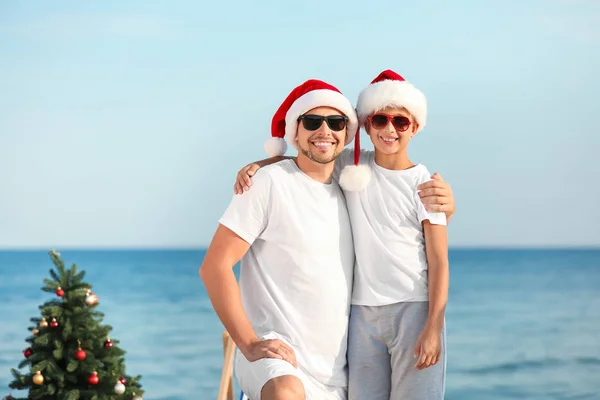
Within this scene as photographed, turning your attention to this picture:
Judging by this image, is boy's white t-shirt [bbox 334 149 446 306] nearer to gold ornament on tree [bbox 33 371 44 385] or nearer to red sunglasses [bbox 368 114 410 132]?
red sunglasses [bbox 368 114 410 132]

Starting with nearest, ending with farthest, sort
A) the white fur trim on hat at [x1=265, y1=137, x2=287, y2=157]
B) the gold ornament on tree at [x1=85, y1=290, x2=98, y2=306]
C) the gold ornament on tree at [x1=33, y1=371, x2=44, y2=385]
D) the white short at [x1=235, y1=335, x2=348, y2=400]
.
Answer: the white short at [x1=235, y1=335, x2=348, y2=400], the white fur trim on hat at [x1=265, y1=137, x2=287, y2=157], the gold ornament on tree at [x1=33, y1=371, x2=44, y2=385], the gold ornament on tree at [x1=85, y1=290, x2=98, y2=306]

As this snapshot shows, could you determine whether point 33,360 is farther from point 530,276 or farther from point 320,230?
point 530,276

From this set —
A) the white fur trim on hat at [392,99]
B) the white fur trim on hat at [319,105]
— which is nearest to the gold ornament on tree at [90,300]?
the white fur trim on hat at [319,105]

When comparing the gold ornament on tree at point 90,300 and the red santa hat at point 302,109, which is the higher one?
the red santa hat at point 302,109

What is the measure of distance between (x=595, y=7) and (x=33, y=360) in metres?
22.6

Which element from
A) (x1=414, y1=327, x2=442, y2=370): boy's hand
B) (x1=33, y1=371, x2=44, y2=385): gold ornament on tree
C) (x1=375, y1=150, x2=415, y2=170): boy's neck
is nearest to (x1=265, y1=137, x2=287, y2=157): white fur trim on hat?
(x1=375, y1=150, x2=415, y2=170): boy's neck

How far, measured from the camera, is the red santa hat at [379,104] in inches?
119

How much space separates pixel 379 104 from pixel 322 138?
0.80 ft

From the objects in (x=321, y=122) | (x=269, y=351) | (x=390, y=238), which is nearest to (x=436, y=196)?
(x=390, y=238)

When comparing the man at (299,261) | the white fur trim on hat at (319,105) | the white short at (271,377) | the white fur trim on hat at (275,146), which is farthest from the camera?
the white fur trim on hat at (275,146)

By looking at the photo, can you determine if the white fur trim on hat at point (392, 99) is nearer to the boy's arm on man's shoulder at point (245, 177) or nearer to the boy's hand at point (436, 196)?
the boy's hand at point (436, 196)

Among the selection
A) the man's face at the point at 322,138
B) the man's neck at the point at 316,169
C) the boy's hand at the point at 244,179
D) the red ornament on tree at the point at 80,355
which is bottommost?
the red ornament on tree at the point at 80,355

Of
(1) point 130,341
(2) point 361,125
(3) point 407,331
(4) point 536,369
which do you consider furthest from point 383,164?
(1) point 130,341

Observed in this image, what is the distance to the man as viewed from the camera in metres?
2.99
